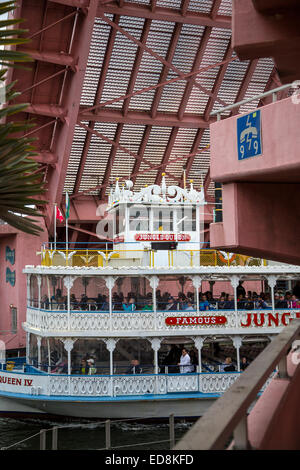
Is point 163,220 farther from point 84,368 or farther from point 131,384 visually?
point 131,384

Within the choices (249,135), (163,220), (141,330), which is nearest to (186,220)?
(163,220)

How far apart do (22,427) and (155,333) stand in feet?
18.1

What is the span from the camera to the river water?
58.3 feet

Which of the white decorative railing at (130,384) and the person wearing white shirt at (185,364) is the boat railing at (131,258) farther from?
the white decorative railing at (130,384)

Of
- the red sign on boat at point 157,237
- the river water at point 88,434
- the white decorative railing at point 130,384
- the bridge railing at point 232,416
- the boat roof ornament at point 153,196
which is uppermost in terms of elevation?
the boat roof ornament at point 153,196

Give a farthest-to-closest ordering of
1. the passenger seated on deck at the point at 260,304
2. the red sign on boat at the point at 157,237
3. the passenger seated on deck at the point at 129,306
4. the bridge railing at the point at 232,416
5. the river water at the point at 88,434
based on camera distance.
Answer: the red sign on boat at the point at 157,237
the passenger seated on deck at the point at 260,304
the passenger seated on deck at the point at 129,306
the river water at the point at 88,434
the bridge railing at the point at 232,416

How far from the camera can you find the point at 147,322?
2034 cm

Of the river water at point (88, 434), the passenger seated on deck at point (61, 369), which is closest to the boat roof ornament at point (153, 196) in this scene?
the passenger seated on deck at point (61, 369)

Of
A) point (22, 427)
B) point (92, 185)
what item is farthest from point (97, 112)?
point (22, 427)

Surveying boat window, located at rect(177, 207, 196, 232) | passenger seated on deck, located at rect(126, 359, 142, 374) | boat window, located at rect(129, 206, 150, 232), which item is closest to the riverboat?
passenger seated on deck, located at rect(126, 359, 142, 374)

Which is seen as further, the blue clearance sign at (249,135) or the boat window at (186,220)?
the boat window at (186,220)

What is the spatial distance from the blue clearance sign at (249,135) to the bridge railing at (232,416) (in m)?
4.24

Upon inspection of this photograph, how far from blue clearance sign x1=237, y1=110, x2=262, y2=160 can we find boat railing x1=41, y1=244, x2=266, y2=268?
40.9ft

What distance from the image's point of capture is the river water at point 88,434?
17.8 metres
